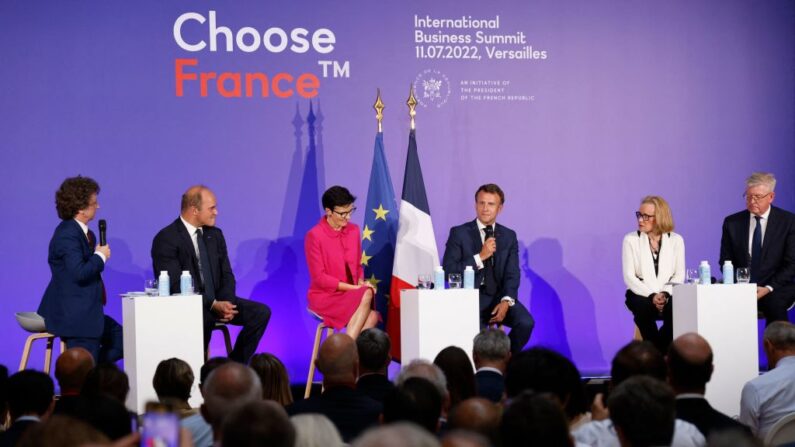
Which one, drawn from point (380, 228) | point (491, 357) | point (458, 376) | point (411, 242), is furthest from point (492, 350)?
point (380, 228)

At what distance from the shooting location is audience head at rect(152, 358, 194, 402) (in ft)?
A: 12.6

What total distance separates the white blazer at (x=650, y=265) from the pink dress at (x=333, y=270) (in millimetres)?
1900

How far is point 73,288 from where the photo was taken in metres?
5.86

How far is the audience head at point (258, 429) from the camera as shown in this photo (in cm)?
211

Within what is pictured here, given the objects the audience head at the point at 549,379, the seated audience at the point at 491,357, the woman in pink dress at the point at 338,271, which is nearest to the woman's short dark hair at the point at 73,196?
the woman in pink dress at the point at 338,271

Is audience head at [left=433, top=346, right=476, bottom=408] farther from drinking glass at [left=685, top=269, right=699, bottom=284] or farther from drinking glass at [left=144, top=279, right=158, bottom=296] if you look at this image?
drinking glass at [left=685, top=269, right=699, bottom=284]

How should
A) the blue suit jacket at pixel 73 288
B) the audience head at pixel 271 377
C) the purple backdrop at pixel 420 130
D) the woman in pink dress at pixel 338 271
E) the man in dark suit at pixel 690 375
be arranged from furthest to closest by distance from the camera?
1. the purple backdrop at pixel 420 130
2. the woman in pink dress at pixel 338 271
3. the blue suit jacket at pixel 73 288
4. the audience head at pixel 271 377
5. the man in dark suit at pixel 690 375

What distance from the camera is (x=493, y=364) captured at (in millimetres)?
4273

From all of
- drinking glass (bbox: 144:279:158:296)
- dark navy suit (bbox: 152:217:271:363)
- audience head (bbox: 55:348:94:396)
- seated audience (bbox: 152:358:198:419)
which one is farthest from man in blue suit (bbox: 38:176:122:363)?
seated audience (bbox: 152:358:198:419)

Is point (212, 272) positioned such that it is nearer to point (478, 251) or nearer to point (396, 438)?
point (478, 251)

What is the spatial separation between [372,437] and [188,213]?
4.75 m

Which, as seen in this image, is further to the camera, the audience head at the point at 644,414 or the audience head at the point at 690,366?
the audience head at the point at 690,366

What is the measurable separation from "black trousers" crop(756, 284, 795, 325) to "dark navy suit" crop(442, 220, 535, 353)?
159 centimetres

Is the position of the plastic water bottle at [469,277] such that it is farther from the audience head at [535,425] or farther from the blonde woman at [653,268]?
the audience head at [535,425]
